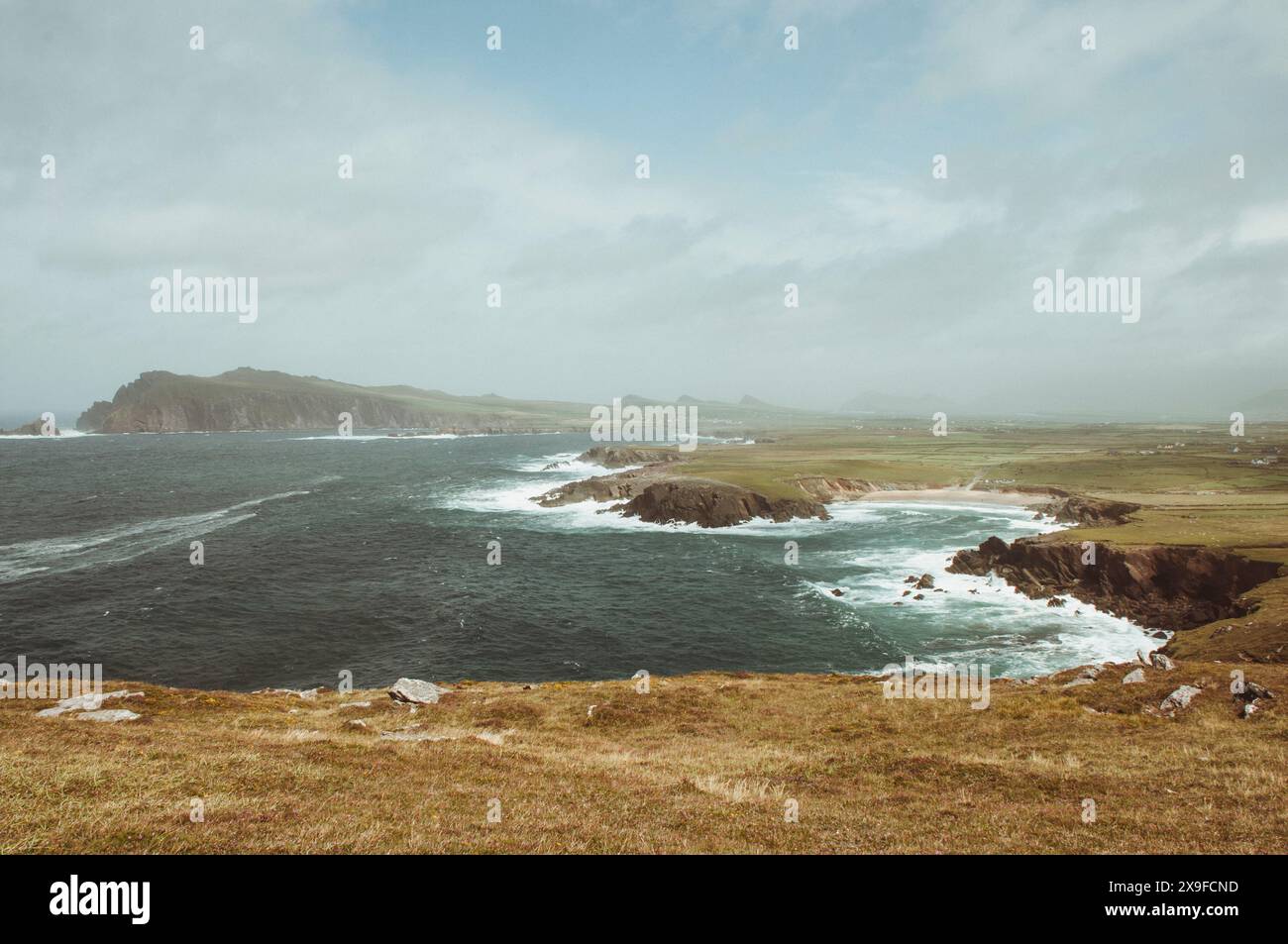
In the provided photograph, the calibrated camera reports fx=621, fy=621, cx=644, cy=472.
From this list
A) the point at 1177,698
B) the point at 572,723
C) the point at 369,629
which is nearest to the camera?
the point at 1177,698

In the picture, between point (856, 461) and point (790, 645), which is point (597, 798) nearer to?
point (790, 645)

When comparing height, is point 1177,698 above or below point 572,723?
above

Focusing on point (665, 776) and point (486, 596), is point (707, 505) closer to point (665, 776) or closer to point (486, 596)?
point (486, 596)

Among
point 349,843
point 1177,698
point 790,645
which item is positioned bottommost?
point 790,645

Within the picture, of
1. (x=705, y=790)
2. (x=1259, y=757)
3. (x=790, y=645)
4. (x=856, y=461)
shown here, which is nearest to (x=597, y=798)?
(x=705, y=790)

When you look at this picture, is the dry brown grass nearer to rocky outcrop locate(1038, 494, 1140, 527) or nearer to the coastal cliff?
rocky outcrop locate(1038, 494, 1140, 527)

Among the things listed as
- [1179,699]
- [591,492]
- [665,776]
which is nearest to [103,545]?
[591,492]

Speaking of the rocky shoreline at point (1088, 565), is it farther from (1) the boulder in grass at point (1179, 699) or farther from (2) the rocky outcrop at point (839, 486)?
(1) the boulder in grass at point (1179, 699)
